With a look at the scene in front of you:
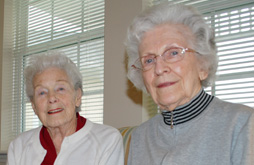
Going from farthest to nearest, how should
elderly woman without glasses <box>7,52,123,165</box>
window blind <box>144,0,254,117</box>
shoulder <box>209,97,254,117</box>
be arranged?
window blind <box>144,0,254,117</box> → elderly woman without glasses <box>7,52,123,165</box> → shoulder <box>209,97,254,117</box>

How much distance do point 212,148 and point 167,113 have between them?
29cm

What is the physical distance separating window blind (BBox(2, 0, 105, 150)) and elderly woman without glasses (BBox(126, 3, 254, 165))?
70.4 inches

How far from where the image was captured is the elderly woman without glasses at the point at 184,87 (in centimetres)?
136

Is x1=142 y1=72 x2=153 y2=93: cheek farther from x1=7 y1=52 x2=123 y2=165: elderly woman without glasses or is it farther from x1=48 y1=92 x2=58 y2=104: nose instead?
x1=48 y1=92 x2=58 y2=104: nose

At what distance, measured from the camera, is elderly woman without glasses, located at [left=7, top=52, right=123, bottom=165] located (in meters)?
1.81

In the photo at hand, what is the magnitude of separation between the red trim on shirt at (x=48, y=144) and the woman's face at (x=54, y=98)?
0.06 metres

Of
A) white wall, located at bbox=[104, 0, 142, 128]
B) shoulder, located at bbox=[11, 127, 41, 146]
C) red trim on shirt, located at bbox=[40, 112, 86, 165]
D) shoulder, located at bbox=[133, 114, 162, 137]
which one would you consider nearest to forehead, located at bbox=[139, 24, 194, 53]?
shoulder, located at bbox=[133, 114, 162, 137]

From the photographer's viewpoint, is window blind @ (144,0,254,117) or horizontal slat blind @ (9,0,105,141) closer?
window blind @ (144,0,254,117)

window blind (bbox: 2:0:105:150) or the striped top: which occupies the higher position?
window blind (bbox: 2:0:105:150)

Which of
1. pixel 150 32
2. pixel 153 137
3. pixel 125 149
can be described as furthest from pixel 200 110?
pixel 125 149

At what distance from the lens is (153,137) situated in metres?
1.62

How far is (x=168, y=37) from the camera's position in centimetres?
144

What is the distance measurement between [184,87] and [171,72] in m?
0.09

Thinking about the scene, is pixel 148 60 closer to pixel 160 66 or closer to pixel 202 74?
pixel 160 66
